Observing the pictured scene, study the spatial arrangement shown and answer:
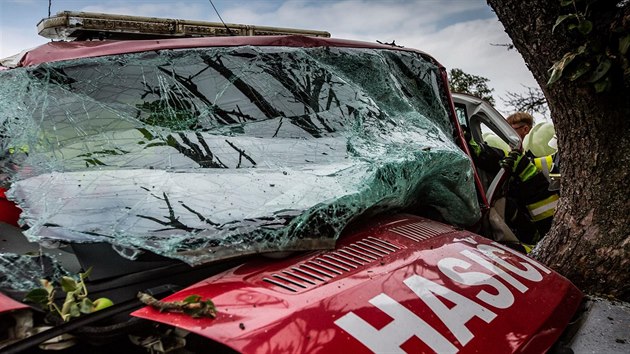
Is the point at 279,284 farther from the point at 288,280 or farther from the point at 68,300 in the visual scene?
the point at 68,300

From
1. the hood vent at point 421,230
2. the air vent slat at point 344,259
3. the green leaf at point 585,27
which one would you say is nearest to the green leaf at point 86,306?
the air vent slat at point 344,259

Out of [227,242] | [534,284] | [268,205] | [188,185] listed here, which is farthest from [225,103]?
[534,284]

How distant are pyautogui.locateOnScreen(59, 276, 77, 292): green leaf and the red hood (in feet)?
0.66

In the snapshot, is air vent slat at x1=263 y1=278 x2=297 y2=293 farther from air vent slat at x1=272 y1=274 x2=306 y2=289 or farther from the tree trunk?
the tree trunk

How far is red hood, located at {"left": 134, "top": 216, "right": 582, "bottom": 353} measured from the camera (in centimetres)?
121

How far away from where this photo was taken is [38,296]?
1255 millimetres

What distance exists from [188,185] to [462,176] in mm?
1307

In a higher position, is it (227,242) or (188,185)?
(188,185)

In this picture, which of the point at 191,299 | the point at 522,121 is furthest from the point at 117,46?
the point at 522,121

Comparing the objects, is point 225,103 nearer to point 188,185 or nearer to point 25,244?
point 188,185

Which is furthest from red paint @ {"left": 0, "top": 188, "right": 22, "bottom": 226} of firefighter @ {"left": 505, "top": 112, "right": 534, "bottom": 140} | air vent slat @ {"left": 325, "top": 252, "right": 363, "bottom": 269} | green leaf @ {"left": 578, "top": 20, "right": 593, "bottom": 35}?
firefighter @ {"left": 505, "top": 112, "right": 534, "bottom": 140}

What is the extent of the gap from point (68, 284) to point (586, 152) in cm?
236

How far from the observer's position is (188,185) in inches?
66.5

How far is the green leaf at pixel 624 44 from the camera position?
6.71 feet
